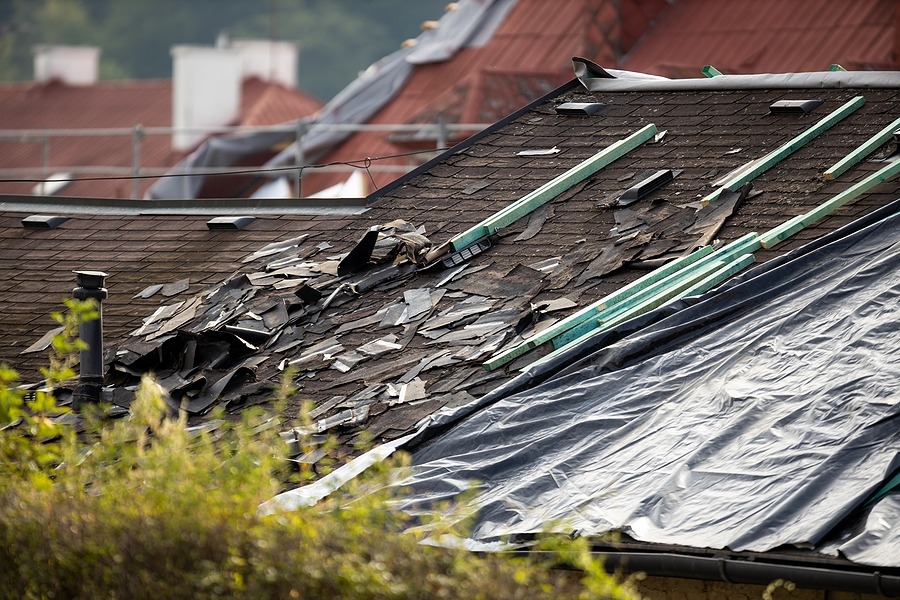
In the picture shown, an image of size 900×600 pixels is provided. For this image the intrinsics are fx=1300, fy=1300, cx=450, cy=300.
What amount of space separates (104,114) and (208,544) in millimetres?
35648

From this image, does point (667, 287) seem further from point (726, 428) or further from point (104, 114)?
point (104, 114)

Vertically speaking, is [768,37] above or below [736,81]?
above

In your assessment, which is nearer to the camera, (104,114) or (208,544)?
(208,544)

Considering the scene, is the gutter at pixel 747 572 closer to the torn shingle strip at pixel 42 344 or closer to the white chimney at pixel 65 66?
the torn shingle strip at pixel 42 344

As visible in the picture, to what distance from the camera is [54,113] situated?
130 ft

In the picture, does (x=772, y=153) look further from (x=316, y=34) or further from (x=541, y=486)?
(x=316, y=34)

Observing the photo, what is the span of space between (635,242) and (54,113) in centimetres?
3390

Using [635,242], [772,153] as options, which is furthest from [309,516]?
[772,153]

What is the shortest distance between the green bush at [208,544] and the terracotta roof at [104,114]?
2928 cm

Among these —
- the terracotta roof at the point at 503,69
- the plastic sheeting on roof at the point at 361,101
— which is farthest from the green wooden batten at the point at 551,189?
the plastic sheeting on roof at the point at 361,101

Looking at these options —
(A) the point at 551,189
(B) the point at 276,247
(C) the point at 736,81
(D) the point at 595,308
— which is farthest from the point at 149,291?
(C) the point at 736,81

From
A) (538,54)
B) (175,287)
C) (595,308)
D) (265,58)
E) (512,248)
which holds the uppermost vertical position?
(265,58)

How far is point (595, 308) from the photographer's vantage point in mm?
8039

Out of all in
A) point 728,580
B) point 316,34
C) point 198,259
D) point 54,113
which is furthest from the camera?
point 316,34
